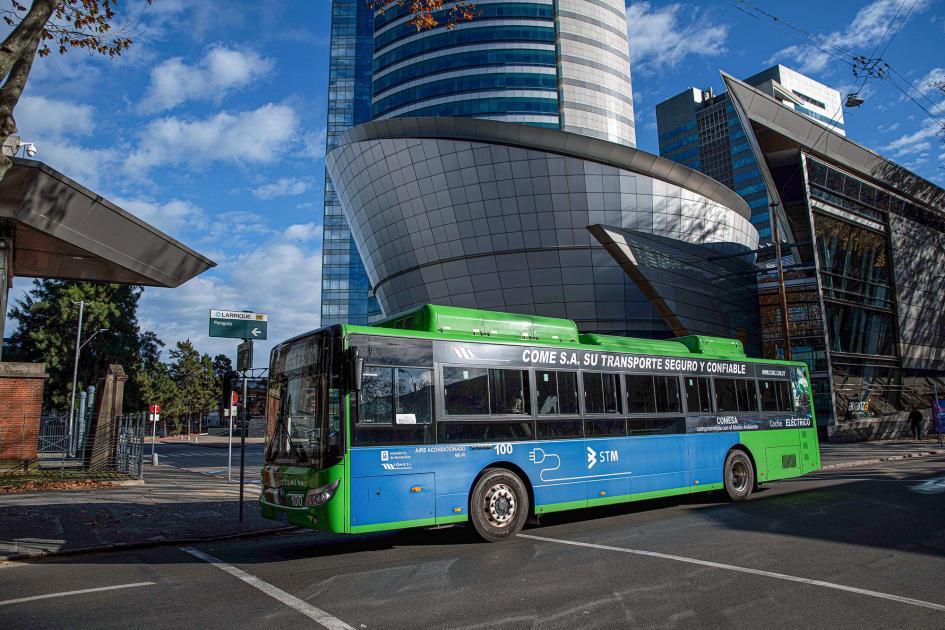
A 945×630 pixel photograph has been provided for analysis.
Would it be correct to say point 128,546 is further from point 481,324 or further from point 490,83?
point 490,83

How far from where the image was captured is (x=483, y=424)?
8.74 m

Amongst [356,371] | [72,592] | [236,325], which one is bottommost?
[72,592]

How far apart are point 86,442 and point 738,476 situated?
69.4 feet

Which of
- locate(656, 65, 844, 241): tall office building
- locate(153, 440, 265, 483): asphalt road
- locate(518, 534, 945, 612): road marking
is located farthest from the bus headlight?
locate(656, 65, 844, 241): tall office building

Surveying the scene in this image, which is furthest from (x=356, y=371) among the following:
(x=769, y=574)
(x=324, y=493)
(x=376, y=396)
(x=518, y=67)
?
(x=518, y=67)

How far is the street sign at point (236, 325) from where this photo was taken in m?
13.7

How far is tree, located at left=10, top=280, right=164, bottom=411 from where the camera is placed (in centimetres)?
4959

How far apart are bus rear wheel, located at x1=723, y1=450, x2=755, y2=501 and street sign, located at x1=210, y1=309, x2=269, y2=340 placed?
34.1 feet

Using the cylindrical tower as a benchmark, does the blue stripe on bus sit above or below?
below

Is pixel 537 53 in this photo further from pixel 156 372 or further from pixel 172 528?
pixel 172 528

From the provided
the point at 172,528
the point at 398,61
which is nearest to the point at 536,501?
the point at 172,528

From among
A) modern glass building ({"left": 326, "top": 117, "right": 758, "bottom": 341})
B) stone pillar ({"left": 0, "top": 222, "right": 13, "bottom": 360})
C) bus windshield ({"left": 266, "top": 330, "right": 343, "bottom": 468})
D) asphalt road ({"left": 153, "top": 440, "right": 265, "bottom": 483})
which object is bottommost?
asphalt road ({"left": 153, "top": 440, "right": 265, "bottom": 483})

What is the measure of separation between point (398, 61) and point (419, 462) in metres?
78.8

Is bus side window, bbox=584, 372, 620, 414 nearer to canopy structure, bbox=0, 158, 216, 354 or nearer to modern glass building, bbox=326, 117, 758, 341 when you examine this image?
canopy structure, bbox=0, 158, 216, 354
